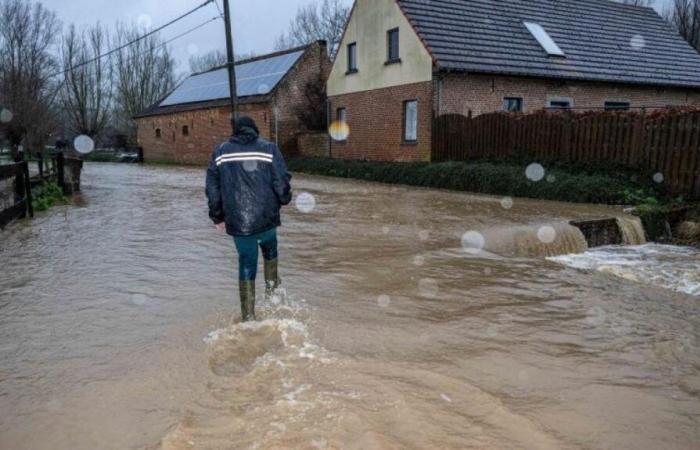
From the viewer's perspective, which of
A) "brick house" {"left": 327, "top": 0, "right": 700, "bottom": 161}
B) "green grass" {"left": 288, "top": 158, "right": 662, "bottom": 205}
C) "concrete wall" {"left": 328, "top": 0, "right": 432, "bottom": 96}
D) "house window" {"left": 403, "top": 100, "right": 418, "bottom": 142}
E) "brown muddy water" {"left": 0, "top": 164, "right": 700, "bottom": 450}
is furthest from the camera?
"house window" {"left": 403, "top": 100, "right": 418, "bottom": 142}

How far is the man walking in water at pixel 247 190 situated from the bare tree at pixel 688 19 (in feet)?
137

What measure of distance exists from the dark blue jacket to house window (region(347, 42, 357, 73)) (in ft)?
58.7

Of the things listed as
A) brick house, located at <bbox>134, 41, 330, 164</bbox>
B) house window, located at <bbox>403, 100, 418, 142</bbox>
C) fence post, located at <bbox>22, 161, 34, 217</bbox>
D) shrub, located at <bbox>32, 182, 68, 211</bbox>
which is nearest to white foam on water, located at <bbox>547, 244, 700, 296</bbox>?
fence post, located at <bbox>22, 161, 34, 217</bbox>

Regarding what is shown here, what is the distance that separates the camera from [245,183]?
182 inches

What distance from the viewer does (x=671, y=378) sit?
395 centimetres

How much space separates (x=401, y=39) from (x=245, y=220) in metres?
15.7

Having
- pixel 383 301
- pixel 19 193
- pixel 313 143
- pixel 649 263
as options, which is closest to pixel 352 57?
pixel 313 143

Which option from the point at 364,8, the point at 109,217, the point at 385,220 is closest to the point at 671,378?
the point at 385,220

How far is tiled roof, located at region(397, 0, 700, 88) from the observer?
1820 centimetres

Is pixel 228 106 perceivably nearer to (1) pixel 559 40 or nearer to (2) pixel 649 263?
(1) pixel 559 40

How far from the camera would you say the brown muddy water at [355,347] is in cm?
315

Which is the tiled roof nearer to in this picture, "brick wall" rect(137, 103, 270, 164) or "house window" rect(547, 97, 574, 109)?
"house window" rect(547, 97, 574, 109)

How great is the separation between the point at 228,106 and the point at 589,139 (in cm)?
1947

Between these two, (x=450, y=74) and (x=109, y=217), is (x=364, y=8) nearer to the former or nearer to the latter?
(x=450, y=74)
